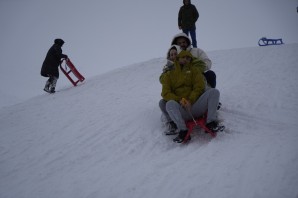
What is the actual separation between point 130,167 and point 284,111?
3166 millimetres

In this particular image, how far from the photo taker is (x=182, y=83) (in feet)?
13.6

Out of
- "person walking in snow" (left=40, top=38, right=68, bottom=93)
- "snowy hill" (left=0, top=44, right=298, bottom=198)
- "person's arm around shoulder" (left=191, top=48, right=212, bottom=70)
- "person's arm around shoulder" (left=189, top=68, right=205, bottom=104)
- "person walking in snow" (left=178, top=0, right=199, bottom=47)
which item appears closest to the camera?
"snowy hill" (left=0, top=44, right=298, bottom=198)

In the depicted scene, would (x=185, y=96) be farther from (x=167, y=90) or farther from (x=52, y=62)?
(x=52, y=62)

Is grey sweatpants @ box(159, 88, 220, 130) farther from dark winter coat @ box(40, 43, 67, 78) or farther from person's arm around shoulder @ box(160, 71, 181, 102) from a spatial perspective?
dark winter coat @ box(40, 43, 67, 78)

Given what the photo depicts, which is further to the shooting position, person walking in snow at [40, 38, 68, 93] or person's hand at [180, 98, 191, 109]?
person walking in snow at [40, 38, 68, 93]

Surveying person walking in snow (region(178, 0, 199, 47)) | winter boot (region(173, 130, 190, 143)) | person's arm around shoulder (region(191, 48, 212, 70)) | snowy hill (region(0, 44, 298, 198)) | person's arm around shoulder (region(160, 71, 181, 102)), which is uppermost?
person walking in snow (region(178, 0, 199, 47))

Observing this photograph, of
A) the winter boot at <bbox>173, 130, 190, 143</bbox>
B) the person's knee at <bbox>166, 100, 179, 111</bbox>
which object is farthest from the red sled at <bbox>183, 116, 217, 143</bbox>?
the person's knee at <bbox>166, 100, 179, 111</bbox>

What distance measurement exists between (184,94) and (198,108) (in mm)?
309

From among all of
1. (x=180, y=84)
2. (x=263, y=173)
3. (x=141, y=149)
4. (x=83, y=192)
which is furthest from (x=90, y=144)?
(x=263, y=173)

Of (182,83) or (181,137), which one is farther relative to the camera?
(182,83)

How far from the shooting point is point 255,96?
596 centimetres

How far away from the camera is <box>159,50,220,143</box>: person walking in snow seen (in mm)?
3914

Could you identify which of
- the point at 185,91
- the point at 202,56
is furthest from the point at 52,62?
the point at 185,91

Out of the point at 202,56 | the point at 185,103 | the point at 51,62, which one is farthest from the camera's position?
the point at 51,62
